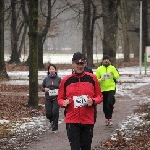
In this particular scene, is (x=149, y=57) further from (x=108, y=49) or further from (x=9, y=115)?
(x=9, y=115)

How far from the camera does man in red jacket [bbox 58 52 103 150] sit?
24.5 ft

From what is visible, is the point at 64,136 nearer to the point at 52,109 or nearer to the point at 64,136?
the point at 64,136

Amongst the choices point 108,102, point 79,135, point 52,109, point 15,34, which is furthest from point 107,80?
point 15,34

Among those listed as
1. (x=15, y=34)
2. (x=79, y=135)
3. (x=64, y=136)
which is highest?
(x=15, y=34)

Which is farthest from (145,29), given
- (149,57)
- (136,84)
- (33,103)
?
(33,103)

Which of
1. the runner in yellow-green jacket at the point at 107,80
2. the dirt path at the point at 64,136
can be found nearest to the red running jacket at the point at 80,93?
the dirt path at the point at 64,136

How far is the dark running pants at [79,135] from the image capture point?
7547 mm

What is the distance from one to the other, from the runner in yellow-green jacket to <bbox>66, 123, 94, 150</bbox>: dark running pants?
5.46 m

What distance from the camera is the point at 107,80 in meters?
13.2

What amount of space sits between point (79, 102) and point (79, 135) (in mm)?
582

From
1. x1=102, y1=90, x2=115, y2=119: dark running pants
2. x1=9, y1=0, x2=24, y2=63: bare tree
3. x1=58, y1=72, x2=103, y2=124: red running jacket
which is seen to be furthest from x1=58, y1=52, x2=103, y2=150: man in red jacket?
x1=9, y1=0, x2=24, y2=63: bare tree

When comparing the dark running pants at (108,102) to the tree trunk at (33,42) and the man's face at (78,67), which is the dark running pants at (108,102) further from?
the man's face at (78,67)

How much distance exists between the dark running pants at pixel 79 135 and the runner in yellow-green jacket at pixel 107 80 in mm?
5455

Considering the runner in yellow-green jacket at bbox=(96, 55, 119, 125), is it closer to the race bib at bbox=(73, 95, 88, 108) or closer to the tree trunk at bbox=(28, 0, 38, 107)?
the tree trunk at bbox=(28, 0, 38, 107)
